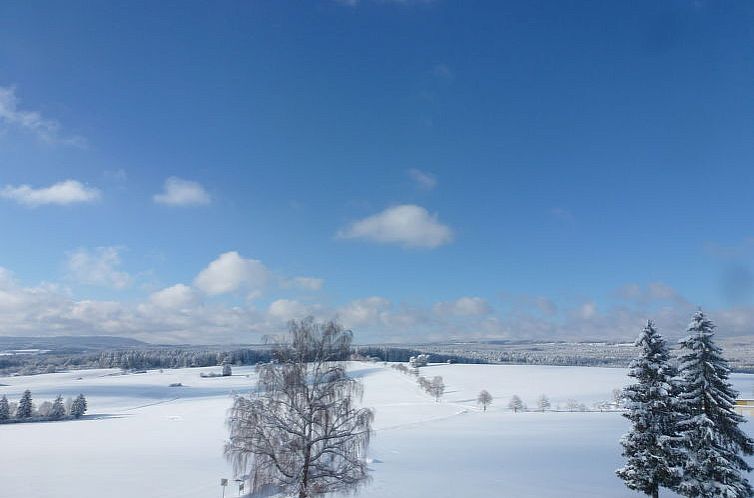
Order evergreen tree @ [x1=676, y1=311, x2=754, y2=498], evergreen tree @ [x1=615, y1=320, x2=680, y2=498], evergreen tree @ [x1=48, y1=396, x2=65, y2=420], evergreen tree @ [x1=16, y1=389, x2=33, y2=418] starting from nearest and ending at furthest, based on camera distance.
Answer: evergreen tree @ [x1=676, y1=311, x2=754, y2=498] → evergreen tree @ [x1=615, y1=320, x2=680, y2=498] → evergreen tree @ [x1=16, y1=389, x2=33, y2=418] → evergreen tree @ [x1=48, y1=396, x2=65, y2=420]

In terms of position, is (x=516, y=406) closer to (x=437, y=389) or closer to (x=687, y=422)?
(x=437, y=389)

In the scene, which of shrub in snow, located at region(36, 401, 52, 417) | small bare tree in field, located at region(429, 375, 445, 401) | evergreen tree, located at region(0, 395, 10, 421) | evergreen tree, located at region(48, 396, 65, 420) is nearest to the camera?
evergreen tree, located at region(0, 395, 10, 421)

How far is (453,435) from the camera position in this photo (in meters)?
69.4

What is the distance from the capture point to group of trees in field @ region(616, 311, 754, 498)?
2395 centimetres

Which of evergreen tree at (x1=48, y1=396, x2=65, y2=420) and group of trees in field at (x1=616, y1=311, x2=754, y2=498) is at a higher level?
group of trees in field at (x1=616, y1=311, x2=754, y2=498)

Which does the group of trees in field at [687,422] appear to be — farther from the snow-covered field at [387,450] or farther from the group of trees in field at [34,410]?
the group of trees in field at [34,410]

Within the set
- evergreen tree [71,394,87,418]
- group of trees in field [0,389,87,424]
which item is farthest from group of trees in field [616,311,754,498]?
evergreen tree [71,394,87,418]

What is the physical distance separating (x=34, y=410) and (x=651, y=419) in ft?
386

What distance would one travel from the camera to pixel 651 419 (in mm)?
25734

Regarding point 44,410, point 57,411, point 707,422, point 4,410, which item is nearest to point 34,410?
point 44,410

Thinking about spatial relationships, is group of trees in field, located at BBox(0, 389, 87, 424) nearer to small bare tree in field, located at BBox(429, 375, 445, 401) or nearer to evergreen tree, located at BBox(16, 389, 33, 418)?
evergreen tree, located at BBox(16, 389, 33, 418)

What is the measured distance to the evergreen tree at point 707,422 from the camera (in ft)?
78.2

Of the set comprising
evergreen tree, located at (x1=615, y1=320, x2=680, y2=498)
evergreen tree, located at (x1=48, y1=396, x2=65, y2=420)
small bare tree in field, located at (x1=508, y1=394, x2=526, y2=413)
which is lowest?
small bare tree in field, located at (x1=508, y1=394, x2=526, y2=413)

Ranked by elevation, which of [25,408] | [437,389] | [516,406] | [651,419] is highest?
[651,419]
